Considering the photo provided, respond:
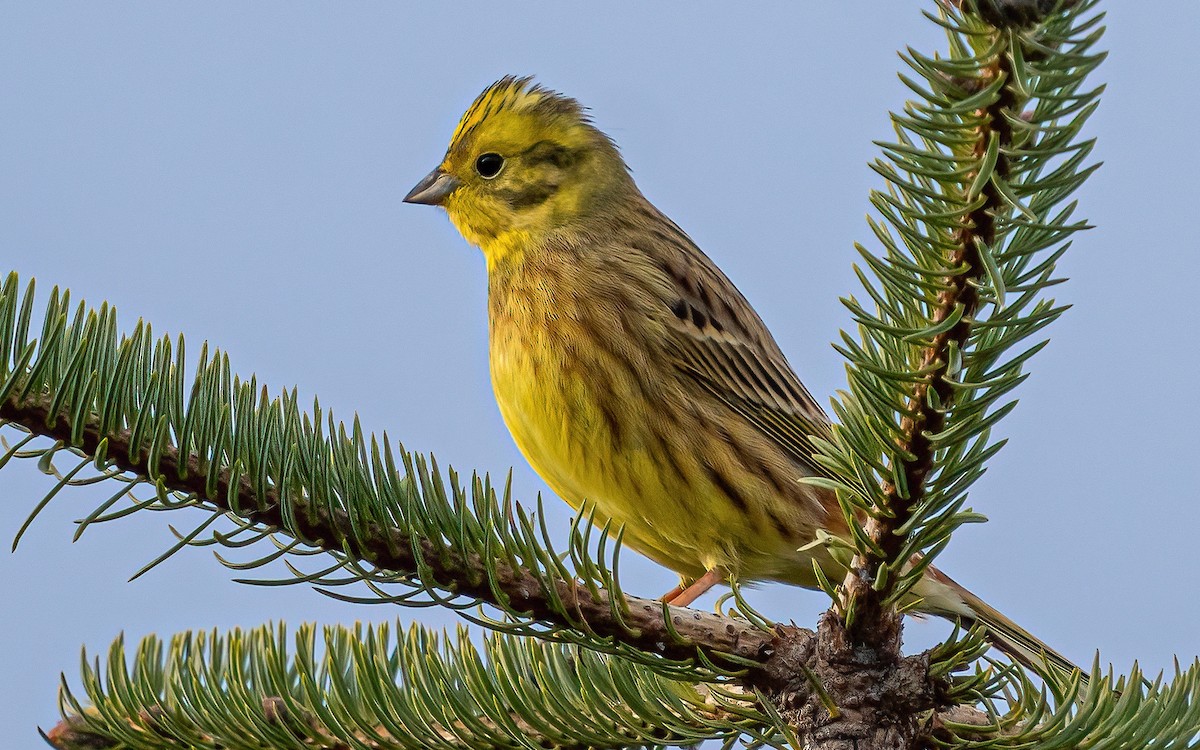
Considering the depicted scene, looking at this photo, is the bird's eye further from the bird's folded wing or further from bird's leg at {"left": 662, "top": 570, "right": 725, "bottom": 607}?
bird's leg at {"left": 662, "top": 570, "right": 725, "bottom": 607}

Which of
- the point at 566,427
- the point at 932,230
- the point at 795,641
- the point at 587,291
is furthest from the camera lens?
the point at 587,291

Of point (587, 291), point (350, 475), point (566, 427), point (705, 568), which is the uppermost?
point (587, 291)

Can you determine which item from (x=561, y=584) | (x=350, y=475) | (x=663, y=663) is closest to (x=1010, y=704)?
(x=663, y=663)

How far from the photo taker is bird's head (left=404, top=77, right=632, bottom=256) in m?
3.40

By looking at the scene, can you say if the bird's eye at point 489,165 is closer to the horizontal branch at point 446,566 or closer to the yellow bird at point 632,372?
the yellow bird at point 632,372

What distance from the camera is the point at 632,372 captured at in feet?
9.52

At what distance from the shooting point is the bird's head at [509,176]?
11.2 ft

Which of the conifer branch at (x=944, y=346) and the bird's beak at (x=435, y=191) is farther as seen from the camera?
the bird's beak at (x=435, y=191)

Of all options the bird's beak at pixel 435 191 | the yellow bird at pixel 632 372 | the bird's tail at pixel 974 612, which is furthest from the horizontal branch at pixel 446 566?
the bird's beak at pixel 435 191

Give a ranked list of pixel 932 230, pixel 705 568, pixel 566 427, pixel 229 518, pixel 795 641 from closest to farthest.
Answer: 1. pixel 932 230
2. pixel 229 518
3. pixel 795 641
4. pixel 566 427
5. pixel 705 568

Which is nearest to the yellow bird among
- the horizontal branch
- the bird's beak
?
the bird's beak

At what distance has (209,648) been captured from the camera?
189 centimetres

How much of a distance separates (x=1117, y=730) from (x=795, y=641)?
0.40m

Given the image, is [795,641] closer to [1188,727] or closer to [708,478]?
[1188,727]
